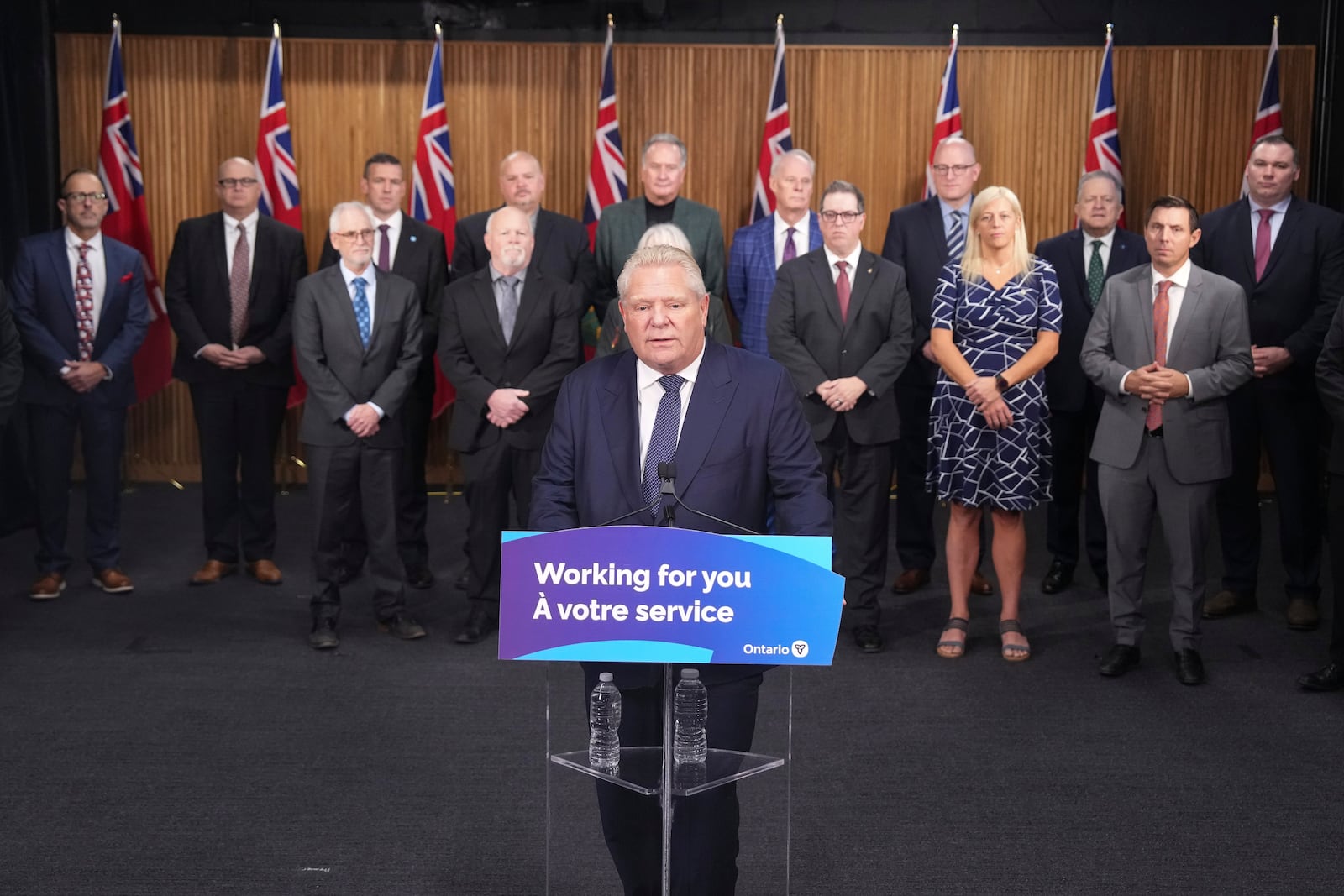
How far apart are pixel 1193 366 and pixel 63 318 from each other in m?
4.47

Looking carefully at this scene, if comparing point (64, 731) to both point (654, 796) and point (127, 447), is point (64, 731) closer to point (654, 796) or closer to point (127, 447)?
point (654, 796)

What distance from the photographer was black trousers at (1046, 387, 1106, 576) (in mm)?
5910

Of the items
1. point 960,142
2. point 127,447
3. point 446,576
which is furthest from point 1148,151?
point 127,447

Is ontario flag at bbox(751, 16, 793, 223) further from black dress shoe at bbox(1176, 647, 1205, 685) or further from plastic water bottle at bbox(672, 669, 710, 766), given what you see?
plastic water bottle at bbox(672, 669, 710, 766)

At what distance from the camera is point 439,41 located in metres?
7.54

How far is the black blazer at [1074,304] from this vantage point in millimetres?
5656

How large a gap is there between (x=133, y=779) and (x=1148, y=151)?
652 centimetres

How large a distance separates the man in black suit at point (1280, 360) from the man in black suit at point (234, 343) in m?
3.97

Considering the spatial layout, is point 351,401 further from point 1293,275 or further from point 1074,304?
point 1293,275

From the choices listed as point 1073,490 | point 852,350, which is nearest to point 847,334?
point 852,350

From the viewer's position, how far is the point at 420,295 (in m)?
5.86

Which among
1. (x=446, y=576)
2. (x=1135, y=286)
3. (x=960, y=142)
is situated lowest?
(x=446, y=576)

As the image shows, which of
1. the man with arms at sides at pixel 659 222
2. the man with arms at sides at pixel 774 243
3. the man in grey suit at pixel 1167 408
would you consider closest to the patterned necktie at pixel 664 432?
the man in grey suit at pixel 1167 408

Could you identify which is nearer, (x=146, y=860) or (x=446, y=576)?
(x=146, y=860)
